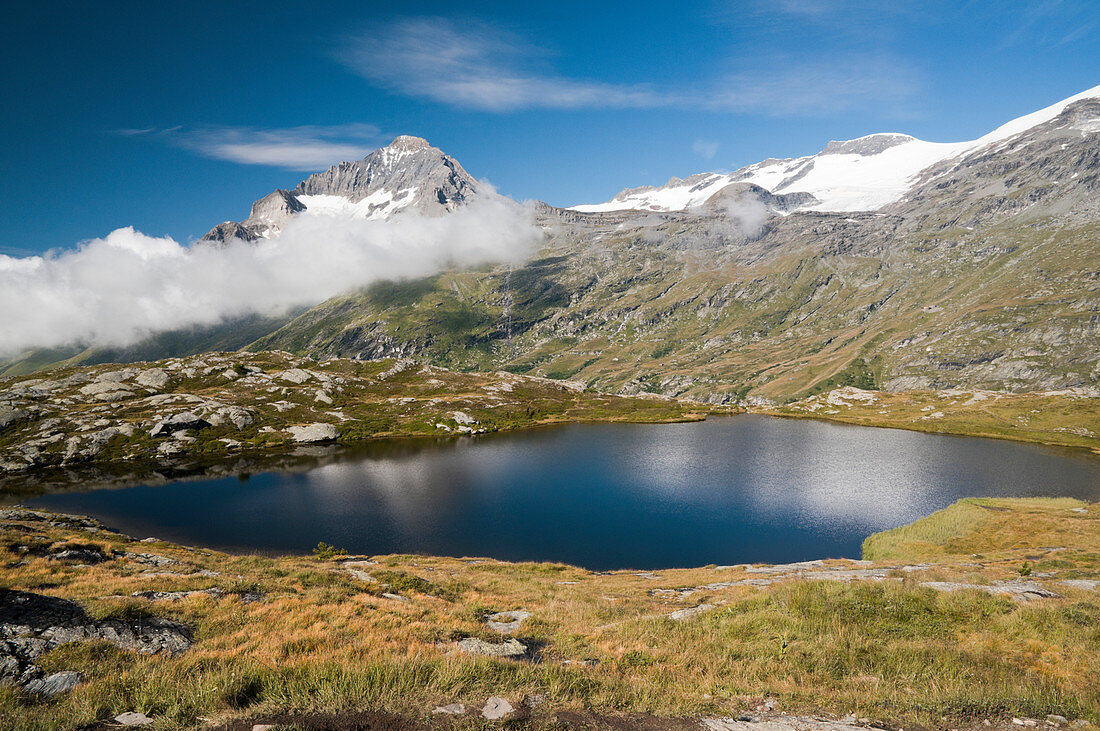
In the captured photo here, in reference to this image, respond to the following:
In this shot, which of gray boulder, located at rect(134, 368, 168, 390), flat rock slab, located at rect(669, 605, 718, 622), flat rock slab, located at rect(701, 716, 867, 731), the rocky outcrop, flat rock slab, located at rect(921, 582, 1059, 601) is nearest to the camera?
flat rock slab, located at rect(701, 716, 867, 731)

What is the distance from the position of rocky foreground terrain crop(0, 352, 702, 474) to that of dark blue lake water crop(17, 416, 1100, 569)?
85.2 ft

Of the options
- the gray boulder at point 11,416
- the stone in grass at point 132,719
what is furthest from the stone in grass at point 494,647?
the gray boulder at point 11,416

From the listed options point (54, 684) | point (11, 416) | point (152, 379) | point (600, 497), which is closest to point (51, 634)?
point (54, 684)

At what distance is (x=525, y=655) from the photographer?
14.5 m

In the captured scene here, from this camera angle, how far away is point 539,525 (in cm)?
6488

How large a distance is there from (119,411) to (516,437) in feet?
394

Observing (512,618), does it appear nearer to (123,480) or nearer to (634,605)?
(634,605)

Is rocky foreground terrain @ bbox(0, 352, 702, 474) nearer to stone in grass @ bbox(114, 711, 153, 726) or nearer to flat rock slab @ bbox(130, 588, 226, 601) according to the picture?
flat rock slab @ bbox(130, 588, 226, 601)

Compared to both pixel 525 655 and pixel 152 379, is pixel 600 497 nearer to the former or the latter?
pixel 525 655

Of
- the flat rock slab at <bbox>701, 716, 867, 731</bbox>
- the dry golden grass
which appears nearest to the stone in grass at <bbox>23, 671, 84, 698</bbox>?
the flat rock slab at <bbox>701, 716, 867, 731</bbox>

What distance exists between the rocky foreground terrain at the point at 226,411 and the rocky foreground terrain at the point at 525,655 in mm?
117189

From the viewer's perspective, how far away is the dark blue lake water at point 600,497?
58438 millimetres

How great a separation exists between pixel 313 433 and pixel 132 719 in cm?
13826

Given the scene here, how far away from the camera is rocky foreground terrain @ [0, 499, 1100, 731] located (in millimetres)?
9039
